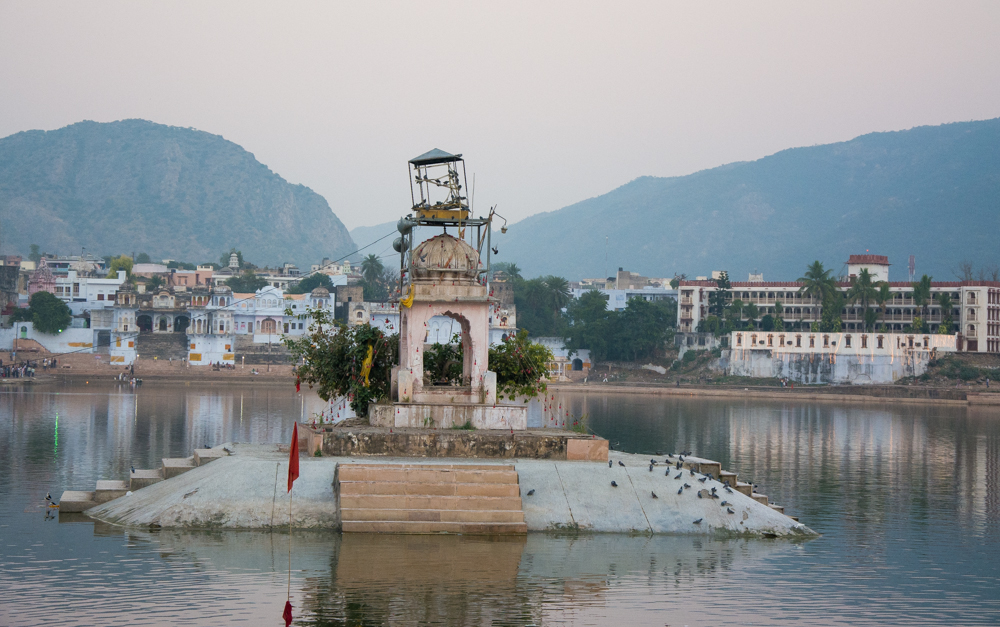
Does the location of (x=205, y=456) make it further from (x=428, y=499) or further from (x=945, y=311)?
(x=945, y=311)

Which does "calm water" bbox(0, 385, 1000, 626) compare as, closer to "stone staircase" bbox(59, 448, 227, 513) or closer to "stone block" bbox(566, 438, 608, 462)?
"stone staircase" bbox(59, 448, 227, 513)

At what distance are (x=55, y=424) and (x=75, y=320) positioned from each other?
6275 cm

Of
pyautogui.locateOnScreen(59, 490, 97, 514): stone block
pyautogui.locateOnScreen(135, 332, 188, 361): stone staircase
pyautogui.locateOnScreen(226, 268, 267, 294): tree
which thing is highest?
pyautogui.locateOnScreen(226, 268, 267, 294): tree

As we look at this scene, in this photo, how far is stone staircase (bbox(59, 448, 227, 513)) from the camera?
2411 centimetres

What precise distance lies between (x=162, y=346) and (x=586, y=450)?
282ft

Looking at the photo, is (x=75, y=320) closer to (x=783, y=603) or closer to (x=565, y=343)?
(x=565, y=343)

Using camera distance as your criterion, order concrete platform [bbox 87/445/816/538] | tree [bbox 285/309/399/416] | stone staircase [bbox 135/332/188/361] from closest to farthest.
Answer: concrete platform [bbox 87/445/816/538], tree [bbox 285/309/399/416], stone staircase [bbox 135/332/188/361]

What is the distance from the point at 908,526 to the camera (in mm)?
27000

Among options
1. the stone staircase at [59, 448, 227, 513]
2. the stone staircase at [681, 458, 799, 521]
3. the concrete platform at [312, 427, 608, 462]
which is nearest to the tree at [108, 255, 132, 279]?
the stone staircase at [59, 448, 227, 513]

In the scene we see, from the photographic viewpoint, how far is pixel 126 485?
999 inches

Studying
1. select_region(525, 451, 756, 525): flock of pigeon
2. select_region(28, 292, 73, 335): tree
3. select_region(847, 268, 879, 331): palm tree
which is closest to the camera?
→ select_region(525, 451, 756, 525): flock of pigeon

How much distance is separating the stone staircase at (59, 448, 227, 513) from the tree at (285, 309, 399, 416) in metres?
3.74

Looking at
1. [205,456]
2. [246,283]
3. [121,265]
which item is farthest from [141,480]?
[121,265]

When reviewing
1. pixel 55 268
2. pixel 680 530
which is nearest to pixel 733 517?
pixel 680 530
